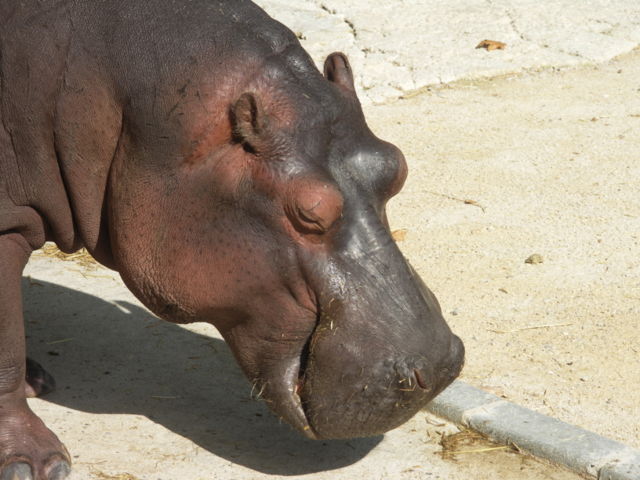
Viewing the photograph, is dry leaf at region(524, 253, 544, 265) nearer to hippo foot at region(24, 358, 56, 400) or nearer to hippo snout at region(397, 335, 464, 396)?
hippo snout at region(397, 335, 464, 396)

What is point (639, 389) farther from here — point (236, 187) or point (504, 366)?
point (236, 187)

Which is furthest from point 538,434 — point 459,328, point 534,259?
point 534,259

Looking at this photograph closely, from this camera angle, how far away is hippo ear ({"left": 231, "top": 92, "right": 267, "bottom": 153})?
3.35m

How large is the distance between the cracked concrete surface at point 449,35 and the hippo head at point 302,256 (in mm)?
4816

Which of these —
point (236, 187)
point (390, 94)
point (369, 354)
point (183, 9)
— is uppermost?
point (183, 9)

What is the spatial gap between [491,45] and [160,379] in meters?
5.21

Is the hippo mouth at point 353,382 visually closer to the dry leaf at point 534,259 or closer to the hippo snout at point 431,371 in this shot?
the hippo snout at point 431,371

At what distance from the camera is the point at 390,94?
8.32 metres

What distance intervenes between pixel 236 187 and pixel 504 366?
161 centimetres

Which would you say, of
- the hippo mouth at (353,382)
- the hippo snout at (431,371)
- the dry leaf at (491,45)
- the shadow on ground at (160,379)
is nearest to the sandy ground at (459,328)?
the shadow on ground at (160,379)

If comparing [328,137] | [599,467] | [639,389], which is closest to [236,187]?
[328,137]

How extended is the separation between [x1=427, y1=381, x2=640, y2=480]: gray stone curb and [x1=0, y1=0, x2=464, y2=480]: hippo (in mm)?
616

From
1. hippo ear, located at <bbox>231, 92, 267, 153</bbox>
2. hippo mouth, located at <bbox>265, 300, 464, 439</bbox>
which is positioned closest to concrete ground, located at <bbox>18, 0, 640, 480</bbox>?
hippo mouth, located at <bbox>265, 300, 464, 439</bbox>

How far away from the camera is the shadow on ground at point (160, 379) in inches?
156
